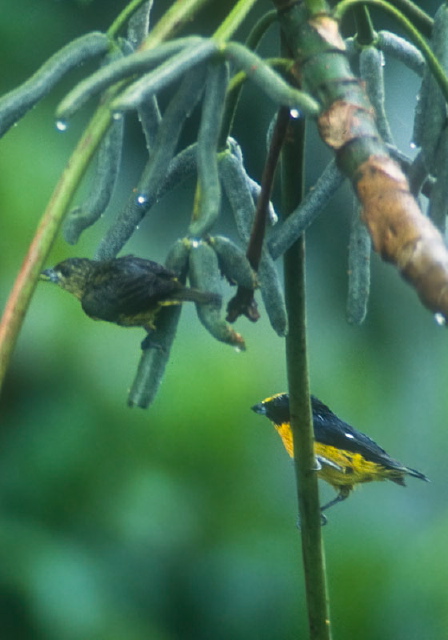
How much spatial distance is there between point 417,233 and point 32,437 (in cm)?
69

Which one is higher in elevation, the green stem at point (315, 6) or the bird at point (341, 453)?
the green stem at point (315, 6)

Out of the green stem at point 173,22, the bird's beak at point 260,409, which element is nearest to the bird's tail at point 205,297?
the green stem at point 173,22

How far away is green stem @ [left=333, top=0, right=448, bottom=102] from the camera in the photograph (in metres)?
0.44

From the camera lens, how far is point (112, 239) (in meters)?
0.52

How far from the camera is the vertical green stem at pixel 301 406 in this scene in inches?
19.0

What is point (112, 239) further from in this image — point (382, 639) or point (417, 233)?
point (382, 639)

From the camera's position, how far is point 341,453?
0.63m

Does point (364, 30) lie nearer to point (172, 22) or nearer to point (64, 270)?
point (172, 22)

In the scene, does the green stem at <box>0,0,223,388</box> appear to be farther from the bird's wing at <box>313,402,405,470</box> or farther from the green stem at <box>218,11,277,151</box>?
the bird's wing at <box>313,402,405,470</box>

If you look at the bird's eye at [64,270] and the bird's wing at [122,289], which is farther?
the bird's eye at [64,270]

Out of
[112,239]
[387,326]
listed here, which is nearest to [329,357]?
[387,326]

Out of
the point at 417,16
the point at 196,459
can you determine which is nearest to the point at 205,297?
the point at 417,16

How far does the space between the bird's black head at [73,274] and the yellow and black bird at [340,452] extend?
142 mm

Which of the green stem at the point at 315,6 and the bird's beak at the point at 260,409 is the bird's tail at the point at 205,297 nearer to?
the green stem at the point at 315,6
